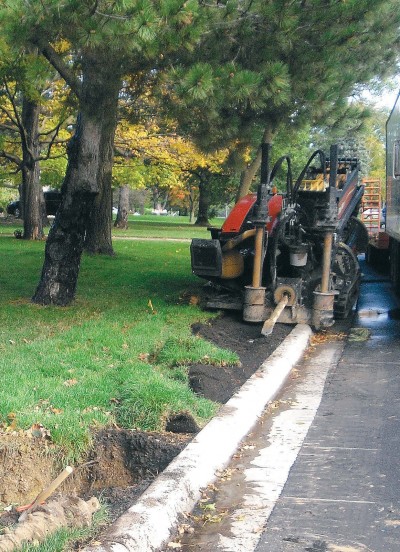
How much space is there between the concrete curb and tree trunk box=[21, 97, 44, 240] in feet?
62.3

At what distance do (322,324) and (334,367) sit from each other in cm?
150

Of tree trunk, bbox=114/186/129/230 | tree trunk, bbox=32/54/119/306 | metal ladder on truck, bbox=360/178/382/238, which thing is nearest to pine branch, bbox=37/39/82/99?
tree trunk, bbox=32/54/119/306

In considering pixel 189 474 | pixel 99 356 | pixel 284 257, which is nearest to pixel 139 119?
pixel 284 257

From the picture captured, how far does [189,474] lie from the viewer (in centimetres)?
527

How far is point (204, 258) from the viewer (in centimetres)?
1152

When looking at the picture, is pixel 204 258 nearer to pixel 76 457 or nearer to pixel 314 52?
pixel 314 52

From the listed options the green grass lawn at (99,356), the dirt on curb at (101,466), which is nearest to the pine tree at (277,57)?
the green grass lawn at (99,356)

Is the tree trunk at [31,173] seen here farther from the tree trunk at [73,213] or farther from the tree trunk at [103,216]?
the tree trunk at [73,213]

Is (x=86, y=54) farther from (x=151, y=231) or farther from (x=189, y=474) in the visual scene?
(x=151, y=231)

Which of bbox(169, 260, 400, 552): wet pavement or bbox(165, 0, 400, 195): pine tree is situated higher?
bbox(165, 0, 400, 195): pine tree

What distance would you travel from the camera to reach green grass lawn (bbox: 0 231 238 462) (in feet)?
20.1

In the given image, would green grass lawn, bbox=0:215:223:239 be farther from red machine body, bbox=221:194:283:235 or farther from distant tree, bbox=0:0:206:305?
red machine body, bbox=221:194:283:235

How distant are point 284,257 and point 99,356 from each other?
4.32 meters

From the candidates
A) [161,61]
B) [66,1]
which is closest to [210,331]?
[161,61]
